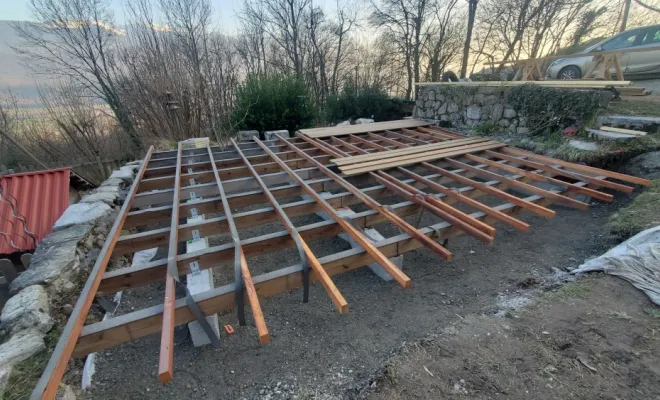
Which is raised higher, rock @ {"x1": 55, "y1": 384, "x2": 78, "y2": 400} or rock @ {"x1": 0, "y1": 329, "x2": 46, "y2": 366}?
rock @ {"x1": 0, "y1": 329, "x2": 46, "y2": 366}

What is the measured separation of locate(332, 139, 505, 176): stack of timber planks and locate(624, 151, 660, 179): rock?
5.06 feet

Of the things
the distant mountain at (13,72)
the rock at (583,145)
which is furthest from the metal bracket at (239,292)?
the distant mountain at (13,72)

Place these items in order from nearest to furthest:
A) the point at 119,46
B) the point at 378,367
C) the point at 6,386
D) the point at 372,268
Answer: the point at 6,386 → the point at 378,367 → the point at 372,268 → the point at 119,46

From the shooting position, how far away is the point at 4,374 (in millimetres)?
1521

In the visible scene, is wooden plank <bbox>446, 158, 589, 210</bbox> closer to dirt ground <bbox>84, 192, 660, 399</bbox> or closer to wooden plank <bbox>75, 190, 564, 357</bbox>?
dirt ground <bbox>84, 192, 660, 399</bbox>

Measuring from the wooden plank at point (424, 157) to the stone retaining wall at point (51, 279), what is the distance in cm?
284

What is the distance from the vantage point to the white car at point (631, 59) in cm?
724

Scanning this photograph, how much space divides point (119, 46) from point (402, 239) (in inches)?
463

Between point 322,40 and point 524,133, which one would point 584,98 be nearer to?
point 524,133

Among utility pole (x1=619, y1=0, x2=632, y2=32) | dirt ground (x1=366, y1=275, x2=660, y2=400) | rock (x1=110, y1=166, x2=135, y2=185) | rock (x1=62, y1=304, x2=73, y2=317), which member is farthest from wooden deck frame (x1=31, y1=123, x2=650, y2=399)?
utility pole (x1=619, y1=0, x2=632, y2=32)

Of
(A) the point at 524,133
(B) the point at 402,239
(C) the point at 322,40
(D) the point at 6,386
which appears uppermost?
(C) the point at 322,40

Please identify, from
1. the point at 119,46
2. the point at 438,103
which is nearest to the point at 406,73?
the point at 438,103

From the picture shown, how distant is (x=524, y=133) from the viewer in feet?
16.9

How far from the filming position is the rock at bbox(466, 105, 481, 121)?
5.87 meters
